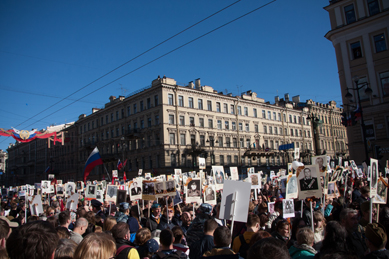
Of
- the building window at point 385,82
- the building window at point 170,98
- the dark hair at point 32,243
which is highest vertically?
the building window at point 170,98

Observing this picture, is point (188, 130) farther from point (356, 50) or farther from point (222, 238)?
point (222, 238)

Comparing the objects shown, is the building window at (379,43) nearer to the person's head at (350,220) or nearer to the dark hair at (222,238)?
the person's head at (350,220)

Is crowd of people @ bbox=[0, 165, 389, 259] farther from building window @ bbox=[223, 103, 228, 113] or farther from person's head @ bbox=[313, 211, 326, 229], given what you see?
building window @ bbox=[223, 103, 228, 113]

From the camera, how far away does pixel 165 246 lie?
4.02m

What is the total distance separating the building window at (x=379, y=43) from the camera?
83.6 feet

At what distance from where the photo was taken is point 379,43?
25.7m

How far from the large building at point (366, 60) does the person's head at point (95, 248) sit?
84.2ft

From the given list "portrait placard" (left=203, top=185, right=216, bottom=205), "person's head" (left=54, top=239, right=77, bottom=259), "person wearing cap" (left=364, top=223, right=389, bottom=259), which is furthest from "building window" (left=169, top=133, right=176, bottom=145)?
"person wearing cap" (left=364, top=223, right=389, bottom=259)

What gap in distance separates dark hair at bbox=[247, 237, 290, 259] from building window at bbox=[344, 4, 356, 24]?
30.3 metres

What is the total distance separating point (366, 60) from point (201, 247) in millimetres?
28059

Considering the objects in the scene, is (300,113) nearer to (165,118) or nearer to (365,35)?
(165,118)

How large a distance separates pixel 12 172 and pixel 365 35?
94.7 metres

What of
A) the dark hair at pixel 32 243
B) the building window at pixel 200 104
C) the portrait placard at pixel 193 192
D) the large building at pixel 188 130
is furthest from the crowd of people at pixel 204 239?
the building window at pixel 200 104

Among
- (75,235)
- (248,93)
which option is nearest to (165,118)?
(248,93)
